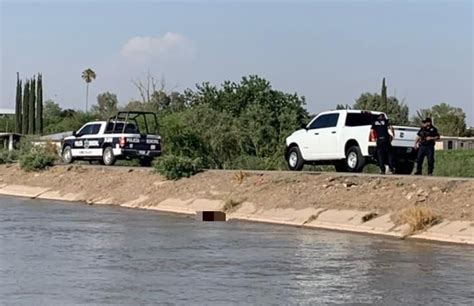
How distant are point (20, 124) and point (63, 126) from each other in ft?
25.9

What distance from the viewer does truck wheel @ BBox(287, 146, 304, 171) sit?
30484 millimetres

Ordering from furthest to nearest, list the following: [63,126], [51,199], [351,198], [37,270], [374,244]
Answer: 1. [63,126]
2. [51,199]
3. [351,198]
4. [374,244]
5. [37,270]

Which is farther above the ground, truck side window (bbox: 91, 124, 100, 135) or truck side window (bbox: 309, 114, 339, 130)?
truck side window (bbox: 309, 114, 339, 130)

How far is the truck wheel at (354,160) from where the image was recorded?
92.4ft

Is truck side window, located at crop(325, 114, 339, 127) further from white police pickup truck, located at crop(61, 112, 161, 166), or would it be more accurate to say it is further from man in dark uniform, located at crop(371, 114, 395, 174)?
white police pickup truck, located at crop(61, 112, 161, 166)

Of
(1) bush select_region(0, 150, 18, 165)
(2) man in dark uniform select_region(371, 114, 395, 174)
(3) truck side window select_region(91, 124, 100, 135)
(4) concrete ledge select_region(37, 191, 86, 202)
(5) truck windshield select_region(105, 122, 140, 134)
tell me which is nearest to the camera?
(2) man in dark uniform select_region(371, 114, 395, 174)

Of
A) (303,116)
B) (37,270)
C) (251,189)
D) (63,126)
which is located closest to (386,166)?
(251,189)

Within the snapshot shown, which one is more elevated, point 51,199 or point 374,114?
point 374,114

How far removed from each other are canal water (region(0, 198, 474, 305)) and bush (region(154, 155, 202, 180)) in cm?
848

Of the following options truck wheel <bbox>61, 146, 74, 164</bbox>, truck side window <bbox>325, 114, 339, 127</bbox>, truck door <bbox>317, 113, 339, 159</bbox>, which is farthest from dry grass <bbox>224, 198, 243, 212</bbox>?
truck wheel <bbox>61, 146, 74, 164</bbox>

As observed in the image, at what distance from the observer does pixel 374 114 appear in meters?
28.7

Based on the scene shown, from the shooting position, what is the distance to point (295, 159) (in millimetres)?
30750

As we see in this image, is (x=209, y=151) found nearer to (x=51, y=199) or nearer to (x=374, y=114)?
(x=51, y=199)

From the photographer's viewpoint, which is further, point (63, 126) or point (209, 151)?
point (63, 126)
